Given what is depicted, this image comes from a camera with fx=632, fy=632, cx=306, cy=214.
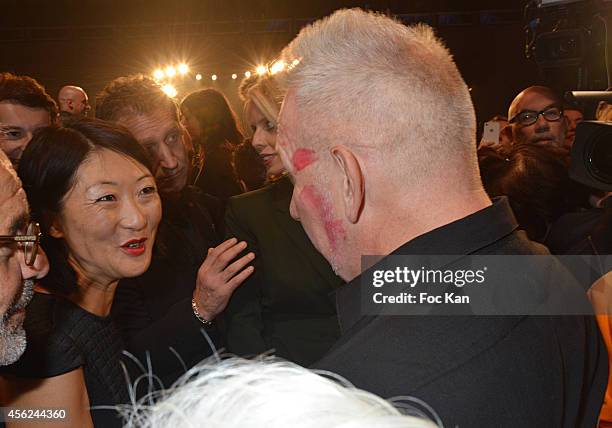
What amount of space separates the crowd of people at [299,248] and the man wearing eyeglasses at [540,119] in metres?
0.47

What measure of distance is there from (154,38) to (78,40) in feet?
4.11

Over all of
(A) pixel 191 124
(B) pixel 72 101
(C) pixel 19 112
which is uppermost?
(B) pixel 72 101

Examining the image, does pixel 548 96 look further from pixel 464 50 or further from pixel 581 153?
pixel 464 50

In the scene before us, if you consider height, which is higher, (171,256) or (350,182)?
(350,182)

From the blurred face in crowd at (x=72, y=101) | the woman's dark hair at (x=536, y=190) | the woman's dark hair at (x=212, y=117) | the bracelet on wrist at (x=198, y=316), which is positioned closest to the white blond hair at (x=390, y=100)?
the bracelet on wrist at (x=198, y=316)

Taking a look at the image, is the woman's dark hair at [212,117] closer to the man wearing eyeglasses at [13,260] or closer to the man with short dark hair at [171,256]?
the man with short dark hair at [171,256]

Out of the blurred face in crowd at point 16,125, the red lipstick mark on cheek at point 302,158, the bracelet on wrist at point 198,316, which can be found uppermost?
the blurred face in crowd at point 16,125

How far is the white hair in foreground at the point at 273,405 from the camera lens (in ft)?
1.13

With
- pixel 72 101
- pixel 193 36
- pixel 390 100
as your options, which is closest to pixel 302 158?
pixel 390 100

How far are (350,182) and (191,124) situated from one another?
7.45 feet

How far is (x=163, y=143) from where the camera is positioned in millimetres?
2062

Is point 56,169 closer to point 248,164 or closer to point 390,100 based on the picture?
point 390,100

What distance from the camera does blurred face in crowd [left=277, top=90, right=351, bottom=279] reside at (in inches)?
34.5

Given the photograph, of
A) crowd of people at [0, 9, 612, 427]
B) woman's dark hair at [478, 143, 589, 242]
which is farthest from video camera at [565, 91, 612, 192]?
woman's dark hair at [478, 143, 589, 242]
